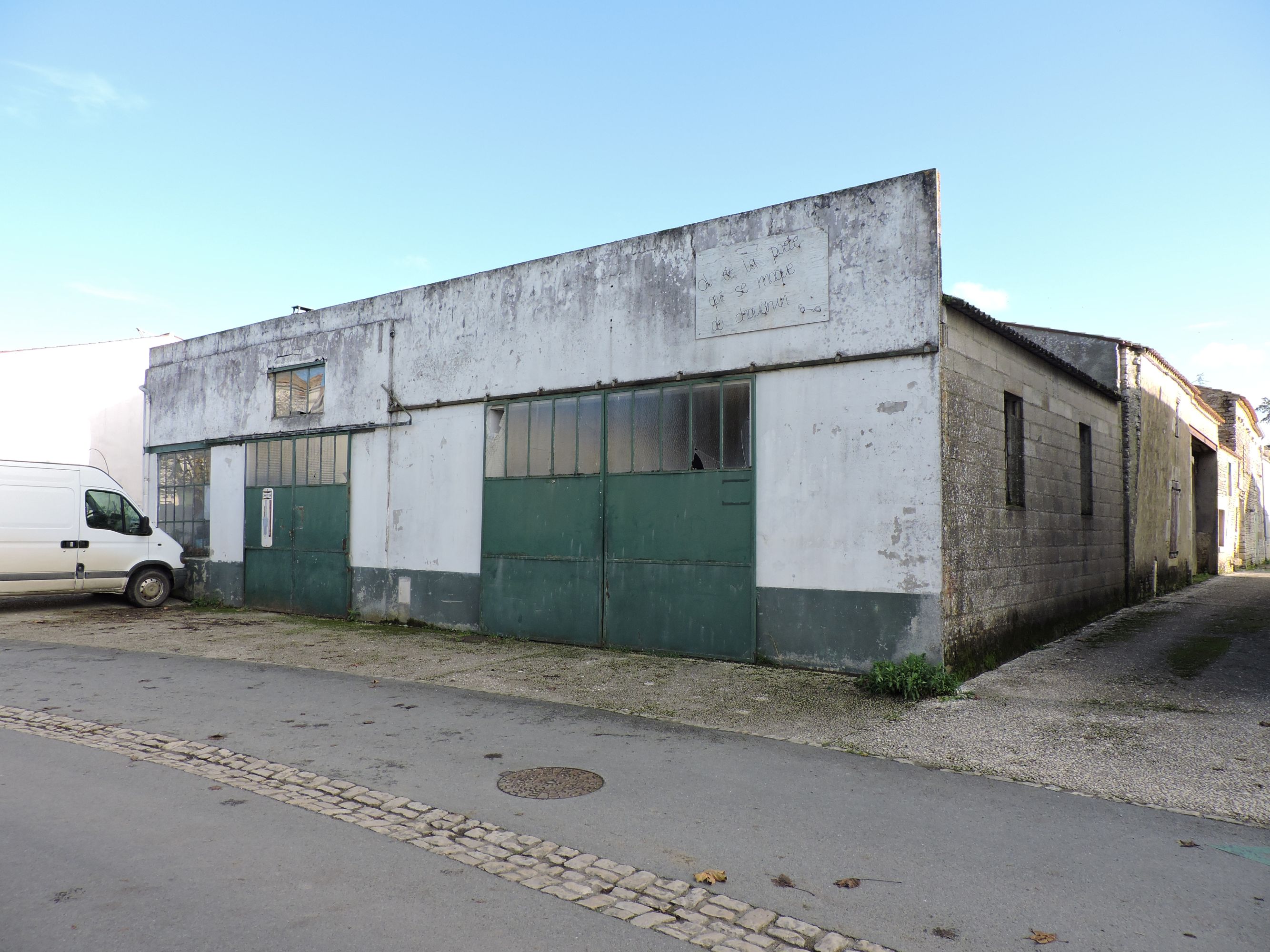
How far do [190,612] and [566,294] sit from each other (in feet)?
29.9

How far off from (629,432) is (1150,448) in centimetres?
1293

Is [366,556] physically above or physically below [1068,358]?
below

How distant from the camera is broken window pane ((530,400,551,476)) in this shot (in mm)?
10891

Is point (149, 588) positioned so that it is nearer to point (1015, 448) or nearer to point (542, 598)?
point (542, 598)

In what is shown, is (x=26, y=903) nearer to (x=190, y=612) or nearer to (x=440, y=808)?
(x=440, y=808)

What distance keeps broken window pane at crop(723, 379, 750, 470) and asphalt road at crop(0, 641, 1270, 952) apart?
12.1 feet

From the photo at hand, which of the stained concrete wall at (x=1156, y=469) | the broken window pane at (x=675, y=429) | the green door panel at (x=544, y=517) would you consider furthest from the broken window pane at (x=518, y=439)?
the stained concrete wall at (x=1156, y=469)

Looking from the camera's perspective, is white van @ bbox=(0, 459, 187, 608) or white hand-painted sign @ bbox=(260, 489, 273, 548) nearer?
white van @ bbox=(0, 459, 187, 608)

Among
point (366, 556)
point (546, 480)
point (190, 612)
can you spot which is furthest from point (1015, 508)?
point (190, 612)

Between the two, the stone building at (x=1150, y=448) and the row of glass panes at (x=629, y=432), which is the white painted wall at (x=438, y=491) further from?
the stone building at (x=1150, y=448)

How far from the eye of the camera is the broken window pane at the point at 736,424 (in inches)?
361

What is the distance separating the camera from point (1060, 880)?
3674 mm

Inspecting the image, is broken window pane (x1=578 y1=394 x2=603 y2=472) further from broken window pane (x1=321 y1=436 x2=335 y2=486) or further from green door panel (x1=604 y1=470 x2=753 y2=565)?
broken window pane (x1=321 y1=436 x2=335 y2=486)

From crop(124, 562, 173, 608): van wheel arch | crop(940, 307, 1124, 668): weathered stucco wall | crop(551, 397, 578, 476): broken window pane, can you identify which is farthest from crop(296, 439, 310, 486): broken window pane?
crop(940, 307, 1124, 668): weathered stucco wall
